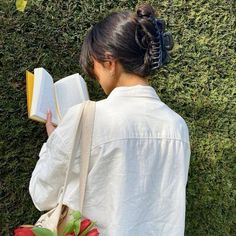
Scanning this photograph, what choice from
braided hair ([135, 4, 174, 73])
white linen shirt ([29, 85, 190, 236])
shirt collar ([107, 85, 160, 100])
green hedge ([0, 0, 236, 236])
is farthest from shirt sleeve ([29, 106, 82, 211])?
green hedge ([0, 0, 236, 236])

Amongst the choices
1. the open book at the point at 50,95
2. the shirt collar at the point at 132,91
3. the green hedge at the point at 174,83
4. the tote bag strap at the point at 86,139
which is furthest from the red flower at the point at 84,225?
the green hedge at the point at 174,83

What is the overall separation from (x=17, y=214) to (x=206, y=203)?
40.8 inches

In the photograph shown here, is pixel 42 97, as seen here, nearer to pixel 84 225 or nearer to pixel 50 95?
pixel 50 95

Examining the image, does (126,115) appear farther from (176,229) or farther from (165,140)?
(176,229)

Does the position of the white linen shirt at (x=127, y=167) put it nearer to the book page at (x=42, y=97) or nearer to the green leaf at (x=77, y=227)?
the green leaf at (x=77, y=227)

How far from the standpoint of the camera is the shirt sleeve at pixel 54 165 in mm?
1480

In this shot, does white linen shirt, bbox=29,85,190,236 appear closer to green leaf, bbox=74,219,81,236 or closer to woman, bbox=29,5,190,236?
woman, bbox=29,5,190,236

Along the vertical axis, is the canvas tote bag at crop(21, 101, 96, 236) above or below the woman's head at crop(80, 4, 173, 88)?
below

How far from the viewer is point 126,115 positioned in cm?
150

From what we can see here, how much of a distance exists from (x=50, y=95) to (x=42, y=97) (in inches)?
3.2

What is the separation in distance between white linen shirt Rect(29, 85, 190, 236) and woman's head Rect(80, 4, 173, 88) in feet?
0.27

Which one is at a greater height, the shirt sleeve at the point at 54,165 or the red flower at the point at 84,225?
the shirt sleeve at the point at 54,165

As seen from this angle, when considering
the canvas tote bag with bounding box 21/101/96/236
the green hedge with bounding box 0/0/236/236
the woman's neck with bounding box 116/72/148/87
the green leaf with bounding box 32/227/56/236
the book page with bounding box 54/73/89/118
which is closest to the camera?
the green leaf with bounding box 32/227/56/236

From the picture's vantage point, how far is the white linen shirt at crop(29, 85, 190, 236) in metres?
1.49
